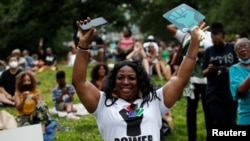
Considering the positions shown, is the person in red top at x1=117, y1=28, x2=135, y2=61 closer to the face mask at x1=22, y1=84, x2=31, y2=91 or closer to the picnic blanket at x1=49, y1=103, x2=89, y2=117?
the picnic blanket at x1=49, y1=103, x2=89, y2=117

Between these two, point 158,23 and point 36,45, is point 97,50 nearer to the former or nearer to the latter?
point 36,45

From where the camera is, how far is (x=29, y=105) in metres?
8.16

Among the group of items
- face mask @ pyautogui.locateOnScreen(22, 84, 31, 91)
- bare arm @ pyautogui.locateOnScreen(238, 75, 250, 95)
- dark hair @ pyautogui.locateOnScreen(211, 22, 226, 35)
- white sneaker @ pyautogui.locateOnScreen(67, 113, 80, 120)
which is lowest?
white sneaker @ pyautogui.locateOnScreen(67, 113, 80, 120)

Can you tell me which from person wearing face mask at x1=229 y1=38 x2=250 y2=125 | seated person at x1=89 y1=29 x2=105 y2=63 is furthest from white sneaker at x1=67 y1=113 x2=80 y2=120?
seated person at x1=89 y1=29 x2=105 y2=63

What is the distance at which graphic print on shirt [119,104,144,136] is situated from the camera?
12.6 feet

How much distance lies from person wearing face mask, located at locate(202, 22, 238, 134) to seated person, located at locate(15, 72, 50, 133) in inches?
99.5

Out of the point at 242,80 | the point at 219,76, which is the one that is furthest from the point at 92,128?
the point at 242,80

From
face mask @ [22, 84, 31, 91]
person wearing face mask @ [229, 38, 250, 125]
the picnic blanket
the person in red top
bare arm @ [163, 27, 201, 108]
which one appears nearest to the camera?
bare arm @ [163, 27, 201, 108]

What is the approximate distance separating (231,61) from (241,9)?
3161cm

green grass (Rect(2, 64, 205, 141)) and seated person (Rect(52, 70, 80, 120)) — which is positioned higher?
seated person (Rect(52, 70, 80, 120))

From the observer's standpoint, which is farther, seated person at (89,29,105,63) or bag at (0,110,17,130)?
seated person at (89,29,105,63)

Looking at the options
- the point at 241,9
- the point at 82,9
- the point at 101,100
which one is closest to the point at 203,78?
the point at 101,100

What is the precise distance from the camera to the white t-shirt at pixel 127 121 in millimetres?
3844

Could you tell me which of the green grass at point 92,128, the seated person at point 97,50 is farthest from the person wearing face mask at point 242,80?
the seated person at point 97,50
